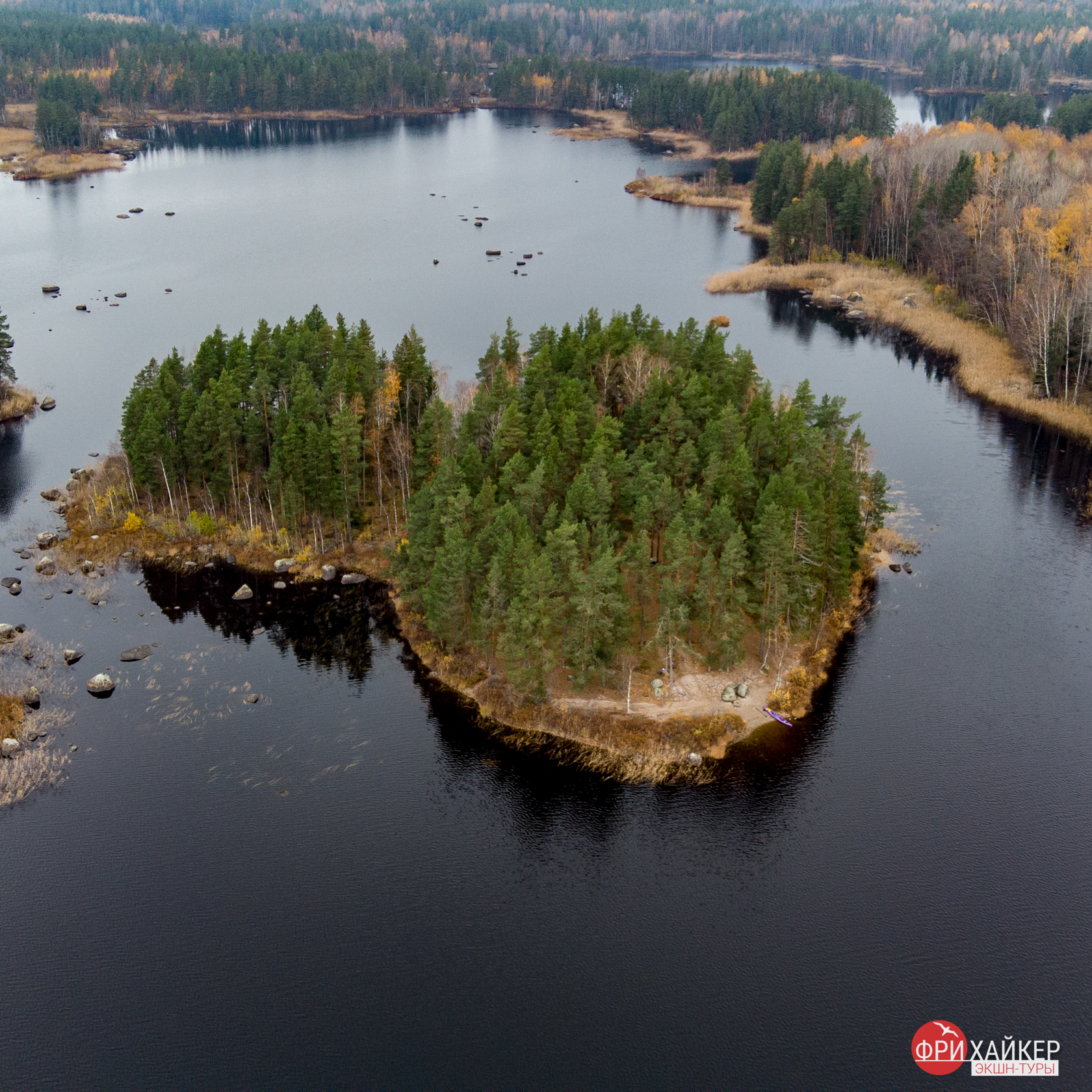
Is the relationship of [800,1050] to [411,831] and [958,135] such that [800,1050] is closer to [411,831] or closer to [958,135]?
[411,831]

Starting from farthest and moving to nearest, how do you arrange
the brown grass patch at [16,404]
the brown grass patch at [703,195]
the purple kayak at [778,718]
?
the brown grass patch at [703,195]
the brown grass patch at [16,404]
the purple kayak at [778,718]

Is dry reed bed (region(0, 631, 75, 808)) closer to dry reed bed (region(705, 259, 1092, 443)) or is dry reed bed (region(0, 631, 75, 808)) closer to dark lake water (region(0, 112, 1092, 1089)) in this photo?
dark lake water (region(0, 112, 1092, 1089))

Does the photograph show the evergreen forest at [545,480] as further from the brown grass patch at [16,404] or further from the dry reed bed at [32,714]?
the brown grass patch at [16,404]

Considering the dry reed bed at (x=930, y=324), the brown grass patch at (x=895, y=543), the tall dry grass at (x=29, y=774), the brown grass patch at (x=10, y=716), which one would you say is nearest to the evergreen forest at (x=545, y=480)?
the brown grass patch at (x=895, y=543)

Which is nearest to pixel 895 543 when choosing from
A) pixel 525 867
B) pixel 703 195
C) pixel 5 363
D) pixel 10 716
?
pixel 525 867

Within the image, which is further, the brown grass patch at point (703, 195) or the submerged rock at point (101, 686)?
the brown grass patch at point (703, 195)

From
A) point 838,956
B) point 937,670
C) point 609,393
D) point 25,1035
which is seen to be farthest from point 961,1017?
point 609,393

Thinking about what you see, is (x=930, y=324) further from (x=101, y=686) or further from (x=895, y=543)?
(x=101, y=686)
